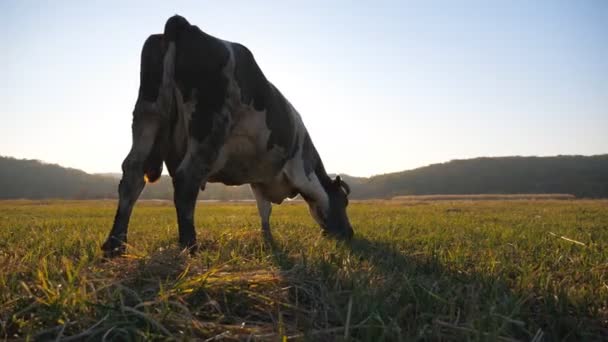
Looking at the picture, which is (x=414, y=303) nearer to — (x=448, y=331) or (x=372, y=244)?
(x=448, y=331)

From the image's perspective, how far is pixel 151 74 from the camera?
14.3 feet

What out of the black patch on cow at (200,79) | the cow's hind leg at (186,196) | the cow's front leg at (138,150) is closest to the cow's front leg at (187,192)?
the cow's hind leg at (186,196)

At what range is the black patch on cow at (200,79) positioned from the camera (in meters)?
4.21

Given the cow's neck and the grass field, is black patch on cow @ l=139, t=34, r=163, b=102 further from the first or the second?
the cow's neck

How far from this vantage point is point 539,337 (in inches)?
70.0

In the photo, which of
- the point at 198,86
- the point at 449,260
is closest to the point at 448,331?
the point at 449,260

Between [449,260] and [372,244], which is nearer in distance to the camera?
[449,260]

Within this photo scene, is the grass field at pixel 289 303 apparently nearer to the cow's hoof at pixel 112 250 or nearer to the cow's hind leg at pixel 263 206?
the cow's hoof at pixel 112 250

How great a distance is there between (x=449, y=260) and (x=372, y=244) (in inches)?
66.2

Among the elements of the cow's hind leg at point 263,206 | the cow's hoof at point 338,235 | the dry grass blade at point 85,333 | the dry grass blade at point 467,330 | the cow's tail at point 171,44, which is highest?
the cow's tail at point 171,44

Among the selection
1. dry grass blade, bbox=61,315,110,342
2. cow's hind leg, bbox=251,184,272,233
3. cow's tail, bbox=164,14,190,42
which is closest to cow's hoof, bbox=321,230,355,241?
cow's hind leg, bbox=251,184,272,233

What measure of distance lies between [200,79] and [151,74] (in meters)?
0.55

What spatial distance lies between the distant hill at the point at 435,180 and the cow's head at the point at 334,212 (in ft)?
248

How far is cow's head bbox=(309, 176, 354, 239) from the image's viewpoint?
6559 millimetres
